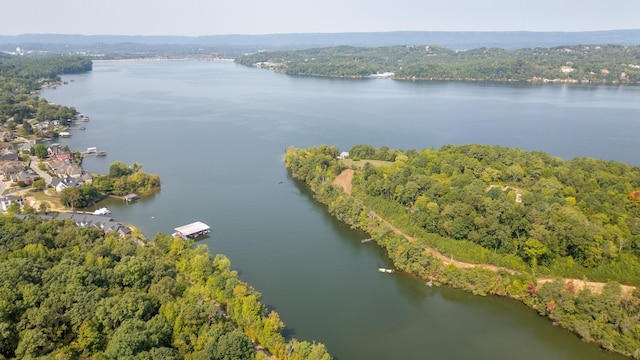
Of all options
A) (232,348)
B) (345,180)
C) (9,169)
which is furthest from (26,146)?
(232,348)

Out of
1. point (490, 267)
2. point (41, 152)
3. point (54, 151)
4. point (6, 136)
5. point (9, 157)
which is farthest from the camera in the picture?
point (6, 136)

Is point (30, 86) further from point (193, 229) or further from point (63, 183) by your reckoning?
point (193, 229)

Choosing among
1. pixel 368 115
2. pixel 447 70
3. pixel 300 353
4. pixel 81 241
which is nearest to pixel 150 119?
pixel 368 115

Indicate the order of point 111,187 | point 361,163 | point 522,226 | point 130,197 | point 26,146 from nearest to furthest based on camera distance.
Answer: point 522,226 < point 130,197 < point 111,187 < point 361,163 < point 26,146

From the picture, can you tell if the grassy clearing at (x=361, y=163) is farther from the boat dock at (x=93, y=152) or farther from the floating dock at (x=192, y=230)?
the boat dock at (x=93, y=152)

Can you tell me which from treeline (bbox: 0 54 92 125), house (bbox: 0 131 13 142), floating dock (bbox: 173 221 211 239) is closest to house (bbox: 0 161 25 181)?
house (bbox: 0 131 13 142)

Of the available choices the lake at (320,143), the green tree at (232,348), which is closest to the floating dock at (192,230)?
the lake at (320,143)

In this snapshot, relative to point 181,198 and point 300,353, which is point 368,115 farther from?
point 300,353
